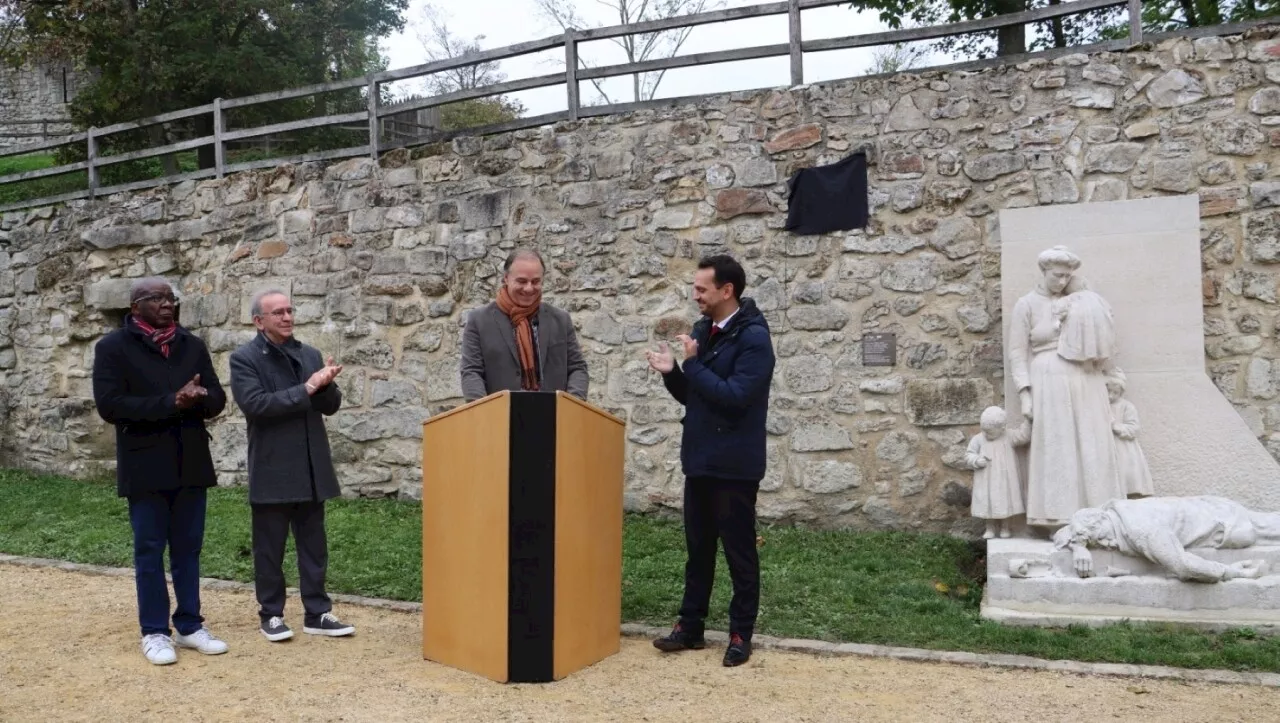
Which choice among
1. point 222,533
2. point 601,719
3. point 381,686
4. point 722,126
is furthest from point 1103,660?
point 222,533

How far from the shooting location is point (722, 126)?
23.6 feet

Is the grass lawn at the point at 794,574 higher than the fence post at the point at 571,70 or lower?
lower

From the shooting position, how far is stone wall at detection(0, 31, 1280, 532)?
242 inches

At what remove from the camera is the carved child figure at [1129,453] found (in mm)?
5691

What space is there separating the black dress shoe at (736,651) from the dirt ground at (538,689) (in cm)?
4

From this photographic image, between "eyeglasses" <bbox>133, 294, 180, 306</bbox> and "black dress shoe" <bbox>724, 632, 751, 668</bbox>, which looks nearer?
"black dress shoe" <bbox>724, 632, 751, 668</bbox>

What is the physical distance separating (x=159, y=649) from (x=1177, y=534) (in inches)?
170

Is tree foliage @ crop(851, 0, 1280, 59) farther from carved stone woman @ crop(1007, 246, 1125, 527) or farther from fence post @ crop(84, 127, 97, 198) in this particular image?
fence post @ crop(84, 127, 97, 198)

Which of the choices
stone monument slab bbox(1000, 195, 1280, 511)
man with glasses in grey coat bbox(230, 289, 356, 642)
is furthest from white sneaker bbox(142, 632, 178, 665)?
stone monument slab bbox(1000, 195, 1280, 511)

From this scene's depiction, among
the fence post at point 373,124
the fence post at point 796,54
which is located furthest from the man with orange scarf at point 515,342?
the fence post at point 373,124

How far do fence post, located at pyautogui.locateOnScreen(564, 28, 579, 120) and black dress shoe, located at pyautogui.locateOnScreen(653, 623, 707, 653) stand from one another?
4.23 metres

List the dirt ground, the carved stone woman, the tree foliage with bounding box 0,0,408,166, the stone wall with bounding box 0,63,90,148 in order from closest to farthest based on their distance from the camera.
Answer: the dirt ground < the carved stone woman < the tree foliage with bounding box 0,0,408,166 < the stone wall with bounding box 0,63,90,148

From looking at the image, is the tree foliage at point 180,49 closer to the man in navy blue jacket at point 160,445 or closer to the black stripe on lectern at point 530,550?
the man in navy blue jacket at point 160,445

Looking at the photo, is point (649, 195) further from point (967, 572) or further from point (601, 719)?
point (601, 719)
